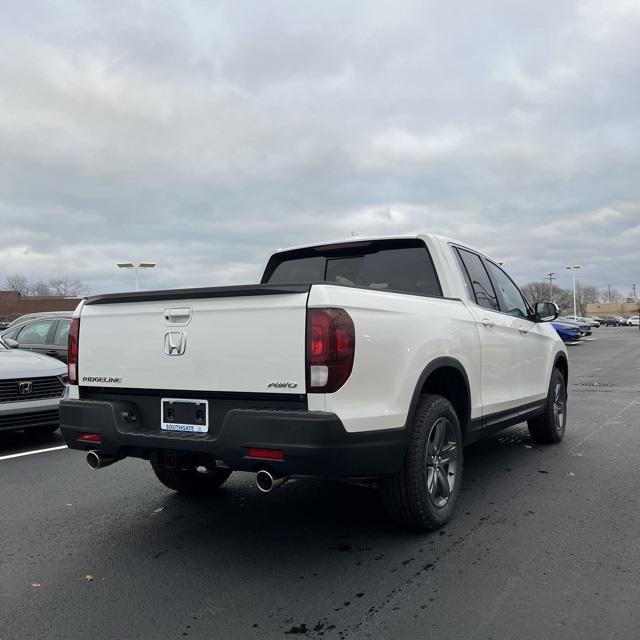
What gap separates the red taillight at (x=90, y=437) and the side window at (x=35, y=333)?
274 inches

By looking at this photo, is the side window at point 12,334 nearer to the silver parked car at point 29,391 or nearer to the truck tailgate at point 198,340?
the silver parked car at point 29,391

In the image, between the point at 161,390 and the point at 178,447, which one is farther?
the point at 161,390

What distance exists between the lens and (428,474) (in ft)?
12.9

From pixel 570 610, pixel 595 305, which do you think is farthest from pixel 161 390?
pixel 595 305

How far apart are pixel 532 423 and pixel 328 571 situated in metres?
3.87

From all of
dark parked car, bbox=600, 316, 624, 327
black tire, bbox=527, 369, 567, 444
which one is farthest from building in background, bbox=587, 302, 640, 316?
black tire, bbox=527, 369, 567, 444

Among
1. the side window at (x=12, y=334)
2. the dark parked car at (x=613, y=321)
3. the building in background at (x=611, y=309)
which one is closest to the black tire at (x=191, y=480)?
the side window at (x=12, y=334)

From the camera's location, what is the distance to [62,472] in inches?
226

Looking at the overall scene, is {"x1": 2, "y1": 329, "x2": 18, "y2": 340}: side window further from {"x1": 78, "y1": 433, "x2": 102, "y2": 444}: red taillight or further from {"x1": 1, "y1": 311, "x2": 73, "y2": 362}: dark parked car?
{"x1": 78, "y1": 433, "x2": 102, "y2": 444}: red taillight

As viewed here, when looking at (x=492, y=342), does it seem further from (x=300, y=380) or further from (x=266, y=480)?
(x=266, y=480)

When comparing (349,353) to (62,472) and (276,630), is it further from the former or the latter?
(62,472)

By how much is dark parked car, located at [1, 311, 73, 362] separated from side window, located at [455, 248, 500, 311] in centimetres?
698

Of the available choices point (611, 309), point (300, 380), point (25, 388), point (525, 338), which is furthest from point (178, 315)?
point (611, 309)

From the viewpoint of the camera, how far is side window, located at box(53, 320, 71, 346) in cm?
1002
